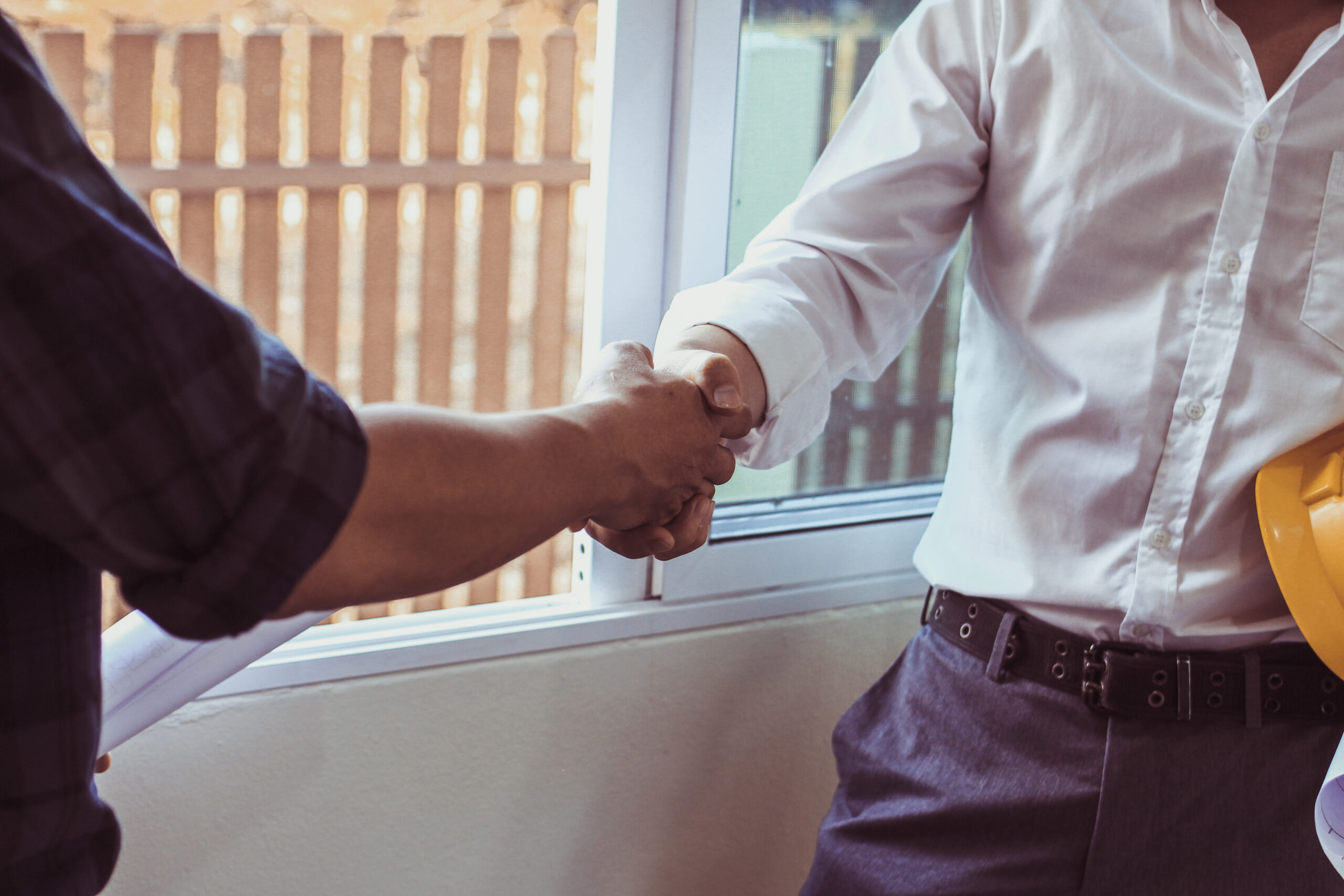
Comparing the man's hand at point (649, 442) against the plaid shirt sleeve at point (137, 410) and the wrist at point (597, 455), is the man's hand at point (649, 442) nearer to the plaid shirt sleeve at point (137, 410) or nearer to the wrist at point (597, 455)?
the wrist at point (597, 455)

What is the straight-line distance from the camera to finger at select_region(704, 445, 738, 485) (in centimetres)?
98

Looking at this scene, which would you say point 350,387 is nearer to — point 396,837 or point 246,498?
point 396,837

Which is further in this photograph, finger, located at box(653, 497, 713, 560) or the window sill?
the window sill

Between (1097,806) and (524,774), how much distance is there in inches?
24.0

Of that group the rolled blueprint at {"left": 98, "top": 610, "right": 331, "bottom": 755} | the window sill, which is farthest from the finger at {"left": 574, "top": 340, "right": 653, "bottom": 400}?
the window sill

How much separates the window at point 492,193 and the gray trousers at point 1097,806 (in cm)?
38

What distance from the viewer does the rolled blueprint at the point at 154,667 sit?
0.82 meters

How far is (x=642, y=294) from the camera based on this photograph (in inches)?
50.4

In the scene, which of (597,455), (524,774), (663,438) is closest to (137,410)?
(597,455)

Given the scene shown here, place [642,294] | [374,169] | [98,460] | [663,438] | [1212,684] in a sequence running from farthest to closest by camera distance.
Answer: [642,294] < [374,169] < [1212,684] < [663,438] < [98,460]

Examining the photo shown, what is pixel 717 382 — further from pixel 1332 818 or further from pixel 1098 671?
pixel 1332 818

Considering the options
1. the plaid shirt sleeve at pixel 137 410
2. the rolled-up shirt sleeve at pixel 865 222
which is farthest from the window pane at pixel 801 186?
the plaid shirt sleeve at pixel 137 410

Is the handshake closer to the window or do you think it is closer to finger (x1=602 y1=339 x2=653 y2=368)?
finger (x1=602 y1=339 x2=653 y2=368)

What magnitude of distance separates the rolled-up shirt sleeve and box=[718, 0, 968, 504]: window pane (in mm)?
241
